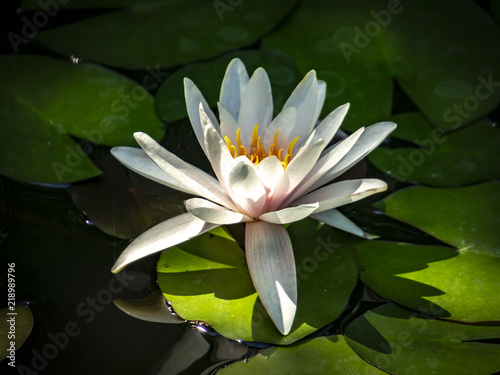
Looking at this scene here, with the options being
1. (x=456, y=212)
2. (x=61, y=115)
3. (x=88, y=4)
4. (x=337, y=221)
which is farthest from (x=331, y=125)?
(x=88, y=4)

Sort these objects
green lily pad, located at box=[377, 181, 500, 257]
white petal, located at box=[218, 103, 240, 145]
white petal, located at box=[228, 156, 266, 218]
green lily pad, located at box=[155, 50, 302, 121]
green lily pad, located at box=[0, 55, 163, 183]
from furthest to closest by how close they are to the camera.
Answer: green lily pad, located at box=[155, 50, 302, 121]
green lily pad, located at box=[0, 55, 163, 183]
green lily pad, located at box=[377, 181, 500, 257]
white petal, located at box=[218, 103, 240, 145]
white petal, located at box=[228, 156, 266, 218]

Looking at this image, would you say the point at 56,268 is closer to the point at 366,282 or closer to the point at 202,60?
the point at 366,282

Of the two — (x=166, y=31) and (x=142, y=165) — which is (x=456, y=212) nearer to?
(x=142, y=165)

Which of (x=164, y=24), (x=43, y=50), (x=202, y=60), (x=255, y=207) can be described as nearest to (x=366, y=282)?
(x=255, y=207)

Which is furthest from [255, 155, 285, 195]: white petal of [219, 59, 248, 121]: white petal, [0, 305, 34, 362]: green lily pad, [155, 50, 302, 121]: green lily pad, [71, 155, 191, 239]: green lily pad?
[0, 305, 34, 362]: green lily pad

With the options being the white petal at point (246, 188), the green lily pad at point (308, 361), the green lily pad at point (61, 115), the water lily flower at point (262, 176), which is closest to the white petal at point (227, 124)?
the water lily flower at point (262, 176)

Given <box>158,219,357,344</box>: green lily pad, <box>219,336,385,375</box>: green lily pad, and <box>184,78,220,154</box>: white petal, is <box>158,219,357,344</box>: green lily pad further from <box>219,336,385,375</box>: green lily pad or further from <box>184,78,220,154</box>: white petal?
<box>184,78,220,154</box>: white petal
